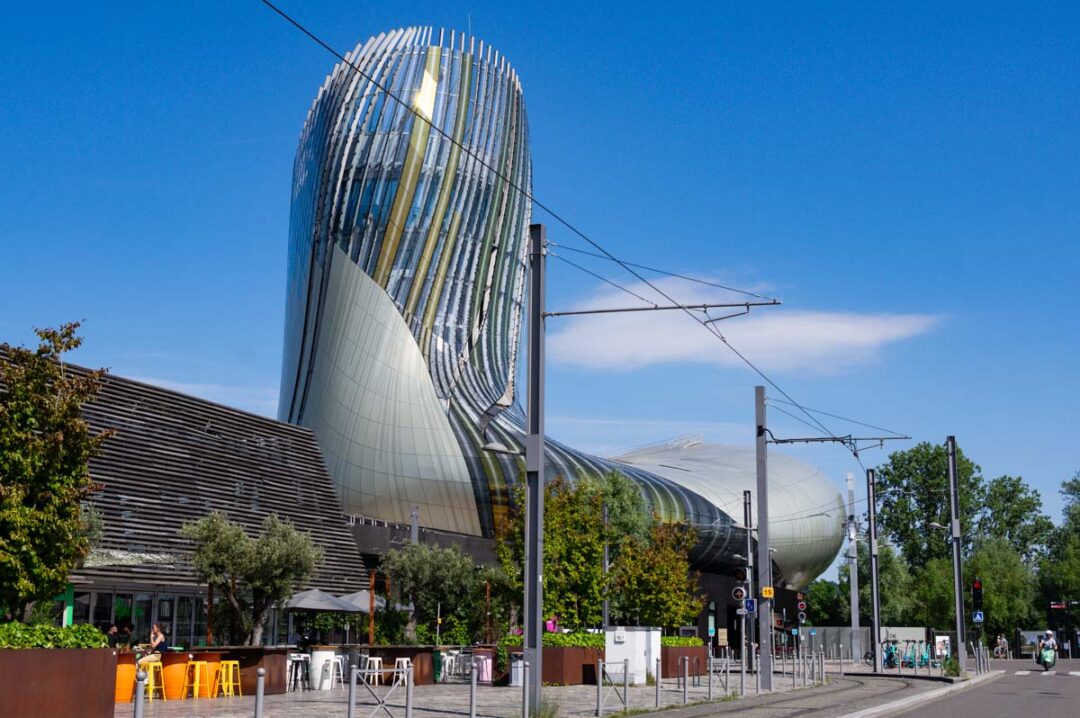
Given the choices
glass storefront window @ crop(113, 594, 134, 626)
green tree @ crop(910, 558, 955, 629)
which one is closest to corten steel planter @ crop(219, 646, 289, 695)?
glass storefront window @ crop(113, 594, 134, 626)

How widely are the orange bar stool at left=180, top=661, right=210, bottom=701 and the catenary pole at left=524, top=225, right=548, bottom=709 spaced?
8.42 metres

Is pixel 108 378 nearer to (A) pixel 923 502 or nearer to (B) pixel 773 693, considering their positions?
(B) pixel 773 693

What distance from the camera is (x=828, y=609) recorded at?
118 metres

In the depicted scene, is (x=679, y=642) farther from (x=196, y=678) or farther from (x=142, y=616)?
(x=196, y=678)

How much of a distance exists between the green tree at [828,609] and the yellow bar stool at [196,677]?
83991 millimetres

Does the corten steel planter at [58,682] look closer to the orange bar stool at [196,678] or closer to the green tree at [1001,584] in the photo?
the orange bar stool at [196,678]

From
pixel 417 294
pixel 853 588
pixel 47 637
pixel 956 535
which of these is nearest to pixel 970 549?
pixel 853 588

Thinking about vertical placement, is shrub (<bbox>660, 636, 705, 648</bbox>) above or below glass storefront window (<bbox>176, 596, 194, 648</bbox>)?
below

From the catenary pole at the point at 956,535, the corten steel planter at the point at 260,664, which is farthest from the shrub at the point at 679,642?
the corten steel planter at the point at 260,664

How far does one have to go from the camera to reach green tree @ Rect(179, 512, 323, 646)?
2858cm

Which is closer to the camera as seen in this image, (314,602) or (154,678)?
(154,678)

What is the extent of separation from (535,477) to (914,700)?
40.5 ft

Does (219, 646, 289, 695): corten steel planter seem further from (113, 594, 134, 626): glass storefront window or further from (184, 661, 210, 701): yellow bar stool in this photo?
(113, 594, 134, 626): glass storefront window

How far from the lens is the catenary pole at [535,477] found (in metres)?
18.7
